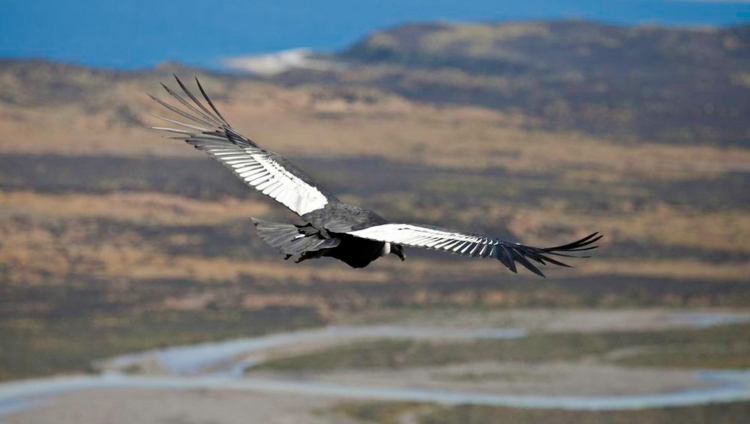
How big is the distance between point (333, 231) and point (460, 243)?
92cm

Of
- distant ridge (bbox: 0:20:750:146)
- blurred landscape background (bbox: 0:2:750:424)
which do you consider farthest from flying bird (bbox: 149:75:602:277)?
distant ridge (bbox: 0:20:750:146)

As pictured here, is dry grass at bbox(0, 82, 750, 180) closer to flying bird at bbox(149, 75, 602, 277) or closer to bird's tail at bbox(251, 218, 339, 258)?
flying bird at bbox(149, 75, 602, 277)

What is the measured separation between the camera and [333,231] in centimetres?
1159

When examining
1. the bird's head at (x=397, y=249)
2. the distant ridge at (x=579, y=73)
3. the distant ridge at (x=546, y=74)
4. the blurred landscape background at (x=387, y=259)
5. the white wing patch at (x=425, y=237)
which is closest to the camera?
the white wing patch at (x=425, y=237)

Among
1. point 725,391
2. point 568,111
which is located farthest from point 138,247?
point 568,111

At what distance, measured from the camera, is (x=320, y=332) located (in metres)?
50.2

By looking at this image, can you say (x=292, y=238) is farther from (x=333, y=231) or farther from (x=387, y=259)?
(x=387, y=259)

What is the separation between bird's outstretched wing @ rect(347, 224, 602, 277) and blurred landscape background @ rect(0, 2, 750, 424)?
2765cm

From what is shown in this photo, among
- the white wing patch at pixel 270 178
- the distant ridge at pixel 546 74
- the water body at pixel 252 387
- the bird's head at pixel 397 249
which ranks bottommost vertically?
the water body at pixel 252 387

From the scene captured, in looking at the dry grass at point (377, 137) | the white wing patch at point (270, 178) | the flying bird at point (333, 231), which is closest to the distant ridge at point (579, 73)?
the dry grass at point (377, 137)

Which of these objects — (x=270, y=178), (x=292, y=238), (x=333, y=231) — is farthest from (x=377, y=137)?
(x=333, y=231)

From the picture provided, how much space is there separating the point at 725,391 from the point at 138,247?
23846 millimetres

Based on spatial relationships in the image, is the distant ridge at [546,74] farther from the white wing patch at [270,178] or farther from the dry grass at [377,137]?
the white wing patch at [270,178]

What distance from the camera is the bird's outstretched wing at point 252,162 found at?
12.4 meters
